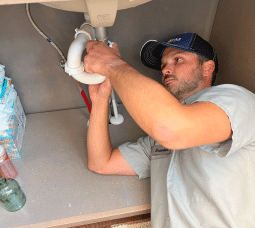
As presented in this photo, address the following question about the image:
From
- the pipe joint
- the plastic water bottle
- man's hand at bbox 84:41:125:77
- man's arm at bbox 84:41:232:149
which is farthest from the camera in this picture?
the plastic water bottle

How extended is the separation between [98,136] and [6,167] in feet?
1.28

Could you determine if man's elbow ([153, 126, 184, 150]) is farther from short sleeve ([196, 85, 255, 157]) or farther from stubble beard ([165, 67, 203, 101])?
stubble beard ([165, 67, 203, 101])

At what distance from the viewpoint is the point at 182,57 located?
37.9 inches

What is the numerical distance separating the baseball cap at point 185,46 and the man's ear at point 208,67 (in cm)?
2

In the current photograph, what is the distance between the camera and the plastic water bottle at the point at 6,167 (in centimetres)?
89

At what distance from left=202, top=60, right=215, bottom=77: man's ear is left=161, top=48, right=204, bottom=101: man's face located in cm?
2

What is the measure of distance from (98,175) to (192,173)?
0.40 metres

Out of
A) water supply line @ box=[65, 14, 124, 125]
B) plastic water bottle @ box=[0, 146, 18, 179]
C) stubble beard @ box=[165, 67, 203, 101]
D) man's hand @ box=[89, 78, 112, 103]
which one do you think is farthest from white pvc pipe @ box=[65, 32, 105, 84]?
plastic water bottle @ box=[0, 146, 18, 179]

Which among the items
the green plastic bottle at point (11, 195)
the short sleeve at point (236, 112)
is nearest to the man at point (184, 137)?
the short sleeve at point (236, 112)

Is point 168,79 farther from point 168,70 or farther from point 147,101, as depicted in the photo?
point 147,101

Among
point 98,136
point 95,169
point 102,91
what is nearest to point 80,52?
point 102,91

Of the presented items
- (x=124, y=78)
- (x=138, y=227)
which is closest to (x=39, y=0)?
(x=124, y=78)

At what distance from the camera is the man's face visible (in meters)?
0.94

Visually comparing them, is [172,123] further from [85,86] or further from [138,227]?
[85,86]
